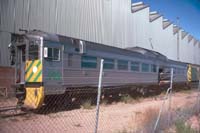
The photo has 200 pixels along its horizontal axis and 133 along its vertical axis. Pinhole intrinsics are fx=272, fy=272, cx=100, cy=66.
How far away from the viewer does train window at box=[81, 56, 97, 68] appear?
448 inches

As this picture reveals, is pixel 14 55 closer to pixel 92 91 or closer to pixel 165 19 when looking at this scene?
pixel 92 91

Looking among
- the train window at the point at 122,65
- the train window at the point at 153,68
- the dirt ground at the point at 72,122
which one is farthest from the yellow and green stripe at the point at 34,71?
the train window at the point at 153,68

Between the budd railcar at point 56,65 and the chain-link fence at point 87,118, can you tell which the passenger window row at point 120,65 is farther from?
the chain-link fence at point 87,118

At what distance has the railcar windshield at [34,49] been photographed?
9.89 m

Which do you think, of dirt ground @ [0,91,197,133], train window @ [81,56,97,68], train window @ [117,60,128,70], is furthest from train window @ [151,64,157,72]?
dirt ground @ [0,91,197,133]

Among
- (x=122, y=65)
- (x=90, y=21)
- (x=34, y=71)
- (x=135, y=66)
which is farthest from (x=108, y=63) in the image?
(x=90, y=21)

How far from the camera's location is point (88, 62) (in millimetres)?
11641

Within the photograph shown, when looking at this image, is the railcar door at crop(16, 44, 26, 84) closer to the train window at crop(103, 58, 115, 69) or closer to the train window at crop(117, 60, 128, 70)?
the train window at crop(103, 58, 115, 69)

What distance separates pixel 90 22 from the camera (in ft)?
67.8

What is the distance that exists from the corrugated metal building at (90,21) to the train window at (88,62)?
5314 mm

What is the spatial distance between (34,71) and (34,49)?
87cm

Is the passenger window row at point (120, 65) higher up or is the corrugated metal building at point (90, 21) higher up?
the corrugated metal building at point (90, 21)

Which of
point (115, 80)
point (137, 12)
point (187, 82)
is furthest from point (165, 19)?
point (115, 80)

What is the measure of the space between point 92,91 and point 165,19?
31172 mm
